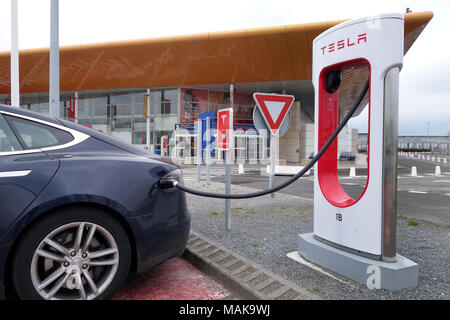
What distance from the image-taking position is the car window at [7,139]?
219 cm

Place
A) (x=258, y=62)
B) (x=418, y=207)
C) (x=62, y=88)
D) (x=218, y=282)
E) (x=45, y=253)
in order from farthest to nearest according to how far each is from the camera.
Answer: (x=62, y=88)
(x=258, y=62)
(x=418, y=207)
(x=218, y=282)
(x=45, y=253)

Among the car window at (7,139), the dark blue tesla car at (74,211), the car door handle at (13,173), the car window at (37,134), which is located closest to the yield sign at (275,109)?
the dark blue tesla car at (74,211)

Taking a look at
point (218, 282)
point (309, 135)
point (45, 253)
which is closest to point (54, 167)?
point (45, 253)

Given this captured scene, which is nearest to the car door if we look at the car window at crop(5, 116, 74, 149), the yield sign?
Answer: the car window at crop(5, 116, 74, 149)

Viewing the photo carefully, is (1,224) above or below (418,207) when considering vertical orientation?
above

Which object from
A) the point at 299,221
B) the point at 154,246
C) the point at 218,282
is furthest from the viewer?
the point at 299,221

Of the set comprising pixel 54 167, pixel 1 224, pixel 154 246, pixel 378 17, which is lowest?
pixel 154 246

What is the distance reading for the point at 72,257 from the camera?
2184mm

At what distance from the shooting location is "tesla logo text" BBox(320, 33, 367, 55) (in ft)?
8.87

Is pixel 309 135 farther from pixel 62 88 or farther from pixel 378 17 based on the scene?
pixel 378 17

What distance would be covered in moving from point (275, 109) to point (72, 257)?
496cm

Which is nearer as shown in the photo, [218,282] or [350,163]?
[218,282]

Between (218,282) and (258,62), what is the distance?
20947mm

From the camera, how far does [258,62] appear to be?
72.7ft
